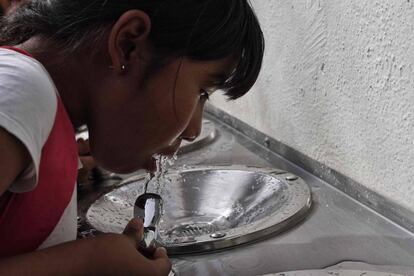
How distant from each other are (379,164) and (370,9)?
22 centimetres

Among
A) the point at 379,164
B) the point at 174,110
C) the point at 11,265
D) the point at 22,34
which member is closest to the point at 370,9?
the point at 379,164

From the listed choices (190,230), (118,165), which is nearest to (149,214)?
(118,165)

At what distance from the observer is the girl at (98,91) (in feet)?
2.26

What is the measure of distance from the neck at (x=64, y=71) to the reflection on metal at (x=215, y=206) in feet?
0.78

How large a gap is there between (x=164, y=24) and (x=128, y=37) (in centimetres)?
4

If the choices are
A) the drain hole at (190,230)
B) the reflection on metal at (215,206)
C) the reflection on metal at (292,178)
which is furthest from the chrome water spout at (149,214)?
the reflection on metal at (292,178)

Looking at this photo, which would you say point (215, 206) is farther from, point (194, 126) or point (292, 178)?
point (194, 126)

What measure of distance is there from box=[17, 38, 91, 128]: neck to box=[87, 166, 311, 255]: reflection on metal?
24cm

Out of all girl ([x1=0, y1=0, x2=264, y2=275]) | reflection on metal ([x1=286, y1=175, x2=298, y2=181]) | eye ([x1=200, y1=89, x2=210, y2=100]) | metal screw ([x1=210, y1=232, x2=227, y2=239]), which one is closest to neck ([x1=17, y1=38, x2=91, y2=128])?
girl ([x1=0, y1=0, x2=264, y2=275])

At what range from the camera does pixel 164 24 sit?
76 centimetres

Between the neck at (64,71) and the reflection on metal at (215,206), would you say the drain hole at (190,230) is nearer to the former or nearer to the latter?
the reflection on metal at (215,206)

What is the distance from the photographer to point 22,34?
846 millimetres

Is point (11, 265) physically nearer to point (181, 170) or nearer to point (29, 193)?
point (29, 193)

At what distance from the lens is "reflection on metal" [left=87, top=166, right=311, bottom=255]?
913 millimetres
